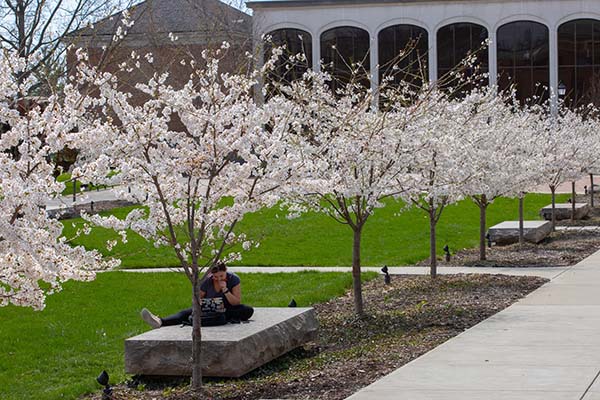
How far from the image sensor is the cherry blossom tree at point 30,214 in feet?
20.7

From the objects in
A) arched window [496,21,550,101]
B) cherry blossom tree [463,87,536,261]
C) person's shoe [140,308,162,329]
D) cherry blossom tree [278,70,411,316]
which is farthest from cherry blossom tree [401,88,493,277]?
arched window [496,21,550,101]

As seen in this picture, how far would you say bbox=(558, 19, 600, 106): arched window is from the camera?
193 ft

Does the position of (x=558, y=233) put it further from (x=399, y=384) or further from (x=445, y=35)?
(x=445, y=35)

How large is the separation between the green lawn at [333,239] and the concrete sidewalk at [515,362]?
5.51 meters

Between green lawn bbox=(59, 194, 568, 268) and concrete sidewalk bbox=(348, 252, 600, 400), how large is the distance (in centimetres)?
551

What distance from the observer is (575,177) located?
25.4 metres

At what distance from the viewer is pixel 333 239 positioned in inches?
903

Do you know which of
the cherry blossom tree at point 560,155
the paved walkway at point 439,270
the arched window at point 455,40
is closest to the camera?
the paved walkway at point 439,270

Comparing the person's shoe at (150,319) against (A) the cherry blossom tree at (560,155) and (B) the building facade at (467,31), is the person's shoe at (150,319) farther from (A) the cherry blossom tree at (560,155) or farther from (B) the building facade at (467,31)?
(B) the building facade at (467,31)

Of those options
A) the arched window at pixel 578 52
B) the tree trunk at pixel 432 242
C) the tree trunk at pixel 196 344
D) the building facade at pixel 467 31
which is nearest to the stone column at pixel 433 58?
the building facade at pixel 467 31

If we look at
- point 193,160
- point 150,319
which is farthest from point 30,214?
point 150,319

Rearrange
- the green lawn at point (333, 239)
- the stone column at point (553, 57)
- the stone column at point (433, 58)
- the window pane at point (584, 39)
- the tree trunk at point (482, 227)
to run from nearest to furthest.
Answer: the tree trunk at point (482, 227) < the green lawn at point (333, 239) < the stone column at point (433, 58) < the stone column at point (553, 57) < the window pane at point (584, 39)

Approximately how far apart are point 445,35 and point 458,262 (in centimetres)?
4118

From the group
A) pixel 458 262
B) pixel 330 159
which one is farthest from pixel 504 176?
pixel 330 159
